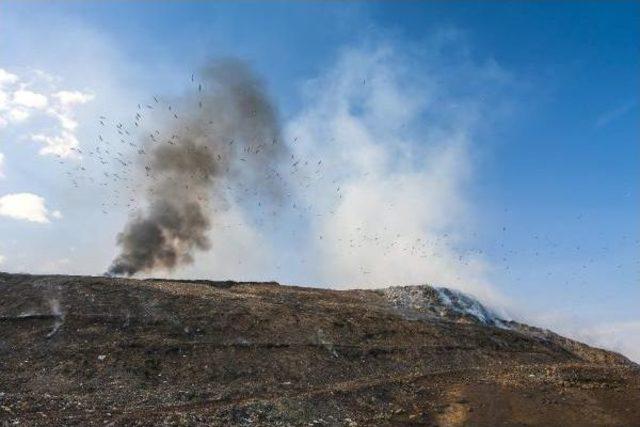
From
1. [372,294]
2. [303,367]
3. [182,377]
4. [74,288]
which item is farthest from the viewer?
[372,294]

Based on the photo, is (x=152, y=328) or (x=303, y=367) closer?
(x=303, y=367)

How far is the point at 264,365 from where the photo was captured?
21.3m

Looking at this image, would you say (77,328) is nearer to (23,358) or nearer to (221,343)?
(23,358)

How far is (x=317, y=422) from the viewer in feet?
56.3

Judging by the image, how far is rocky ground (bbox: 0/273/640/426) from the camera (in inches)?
693

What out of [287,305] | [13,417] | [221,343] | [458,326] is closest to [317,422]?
[221,343]

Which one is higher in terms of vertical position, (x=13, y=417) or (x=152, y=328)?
(x=152, y=328)

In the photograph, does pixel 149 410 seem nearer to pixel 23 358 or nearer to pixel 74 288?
pixel 23 358

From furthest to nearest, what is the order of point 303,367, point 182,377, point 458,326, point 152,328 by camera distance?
point 458,326 < point 152,328 < point 303,367 < point 182,377

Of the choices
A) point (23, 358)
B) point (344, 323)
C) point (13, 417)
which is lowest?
point (13, 417)

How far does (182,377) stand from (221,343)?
280 centimetres

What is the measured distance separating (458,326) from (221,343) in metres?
12.2

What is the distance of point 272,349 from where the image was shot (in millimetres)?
22547

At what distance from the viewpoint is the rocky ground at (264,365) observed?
1759 cm
